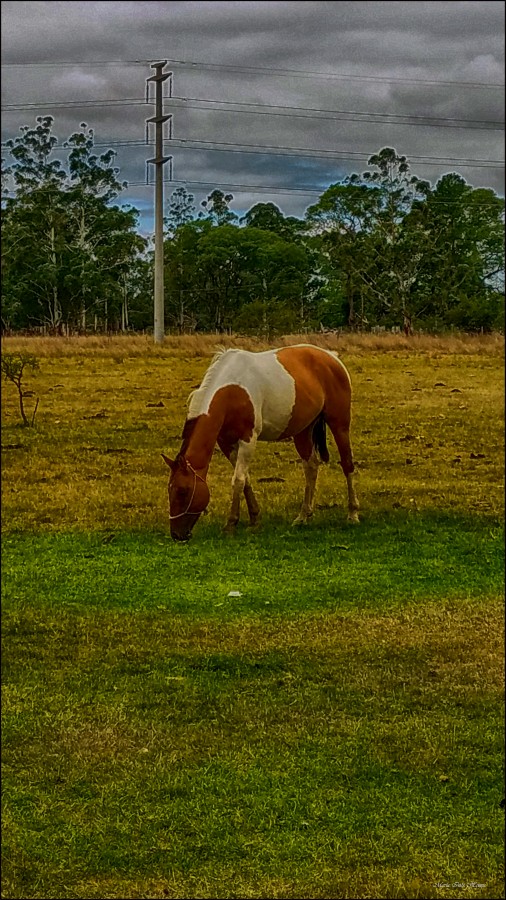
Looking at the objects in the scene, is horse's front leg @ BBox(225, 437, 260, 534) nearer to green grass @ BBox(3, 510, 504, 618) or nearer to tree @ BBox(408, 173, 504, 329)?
green grass @ BBox(3, 510, 504, 618)

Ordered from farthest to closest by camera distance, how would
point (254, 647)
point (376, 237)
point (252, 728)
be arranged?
point (254, 647) → point (252, 728) → point (376, 237)

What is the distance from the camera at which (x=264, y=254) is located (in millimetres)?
958

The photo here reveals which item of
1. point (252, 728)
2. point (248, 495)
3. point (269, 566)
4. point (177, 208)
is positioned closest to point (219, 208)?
point (177, 208)

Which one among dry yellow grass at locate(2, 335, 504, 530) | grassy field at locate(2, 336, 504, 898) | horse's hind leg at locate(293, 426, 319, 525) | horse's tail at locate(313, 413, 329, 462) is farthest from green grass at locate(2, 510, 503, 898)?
horse's tail at locate(313, 413, 329, 462)

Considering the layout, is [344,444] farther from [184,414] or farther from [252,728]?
[252,728]

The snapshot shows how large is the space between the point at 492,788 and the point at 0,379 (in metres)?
2.89

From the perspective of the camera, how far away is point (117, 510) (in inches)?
49.0

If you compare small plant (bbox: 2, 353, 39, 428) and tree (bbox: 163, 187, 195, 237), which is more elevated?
tree (bbox: 163, 187, 195, 237)

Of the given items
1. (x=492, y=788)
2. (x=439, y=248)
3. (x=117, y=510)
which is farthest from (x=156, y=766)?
(x=439, y=248)

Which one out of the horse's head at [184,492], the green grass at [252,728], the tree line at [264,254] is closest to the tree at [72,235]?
the tree line at [264,254]

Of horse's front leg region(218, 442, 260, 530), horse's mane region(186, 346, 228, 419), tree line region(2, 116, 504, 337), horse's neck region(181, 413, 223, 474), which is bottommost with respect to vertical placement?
horse's front leg region(218, 442, 260, 530)

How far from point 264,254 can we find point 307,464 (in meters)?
0.18

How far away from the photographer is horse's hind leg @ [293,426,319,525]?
92cm

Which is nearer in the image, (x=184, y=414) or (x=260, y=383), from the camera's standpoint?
(x=260, y=383)
